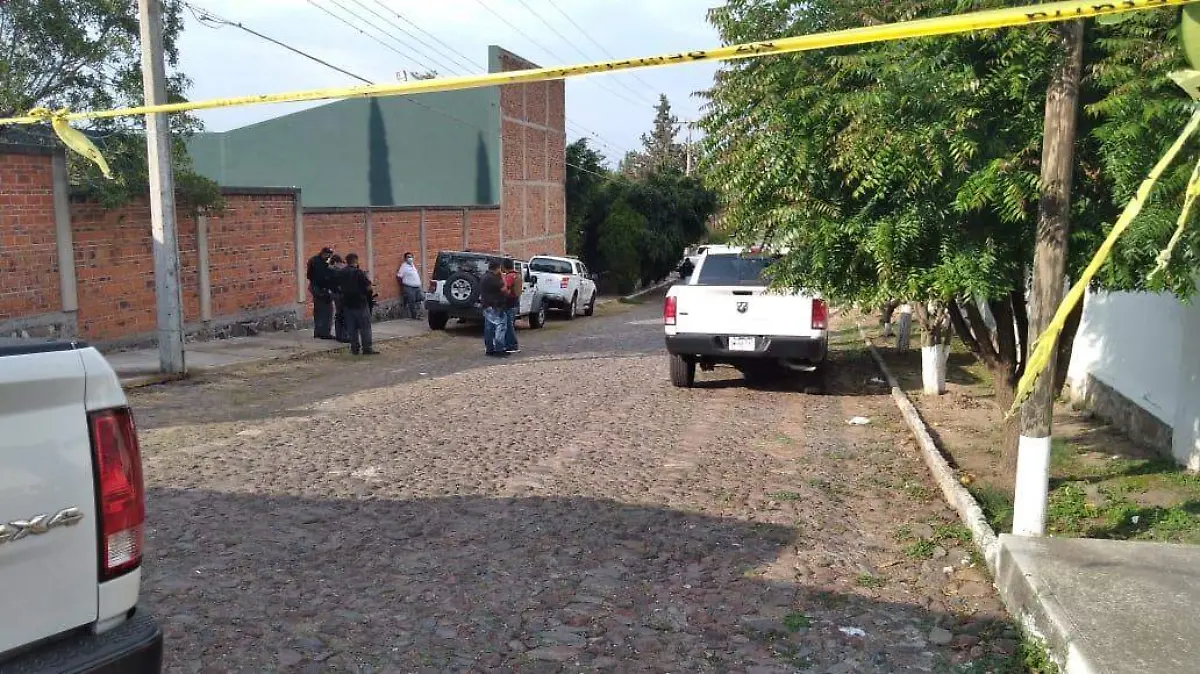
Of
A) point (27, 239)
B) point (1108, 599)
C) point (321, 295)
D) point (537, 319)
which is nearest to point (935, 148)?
point (1108, 599)

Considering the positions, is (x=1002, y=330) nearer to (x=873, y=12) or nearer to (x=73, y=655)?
(x=873, y=12)

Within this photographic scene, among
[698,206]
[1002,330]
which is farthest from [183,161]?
[698,206]

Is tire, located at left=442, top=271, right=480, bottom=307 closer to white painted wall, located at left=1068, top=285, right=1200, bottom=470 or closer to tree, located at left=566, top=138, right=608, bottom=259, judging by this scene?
white painted wall, located at left=1068, top=285, right=1200, bottom=470

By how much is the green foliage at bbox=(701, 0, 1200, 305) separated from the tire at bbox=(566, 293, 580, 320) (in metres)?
18.0

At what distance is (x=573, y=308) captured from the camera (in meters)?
26.5

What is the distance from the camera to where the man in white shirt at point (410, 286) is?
2338cm

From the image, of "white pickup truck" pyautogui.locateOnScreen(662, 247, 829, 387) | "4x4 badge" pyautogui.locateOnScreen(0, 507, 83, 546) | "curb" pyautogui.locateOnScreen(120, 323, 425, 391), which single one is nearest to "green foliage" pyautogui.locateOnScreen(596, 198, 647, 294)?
"curb" pyautogui.locateOnScreen(120, 323, 425, 391)

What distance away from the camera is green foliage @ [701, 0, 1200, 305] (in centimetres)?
590

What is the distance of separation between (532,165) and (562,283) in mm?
13942

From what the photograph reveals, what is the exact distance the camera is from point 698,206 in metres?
46.7

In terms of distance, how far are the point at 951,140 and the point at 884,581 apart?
2850mm

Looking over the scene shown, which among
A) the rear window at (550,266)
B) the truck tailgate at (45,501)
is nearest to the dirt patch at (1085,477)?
the truck tailgate at (45,501)

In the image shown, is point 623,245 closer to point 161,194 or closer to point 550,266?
point 550,266

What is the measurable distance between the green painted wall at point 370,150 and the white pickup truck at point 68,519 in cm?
3285
